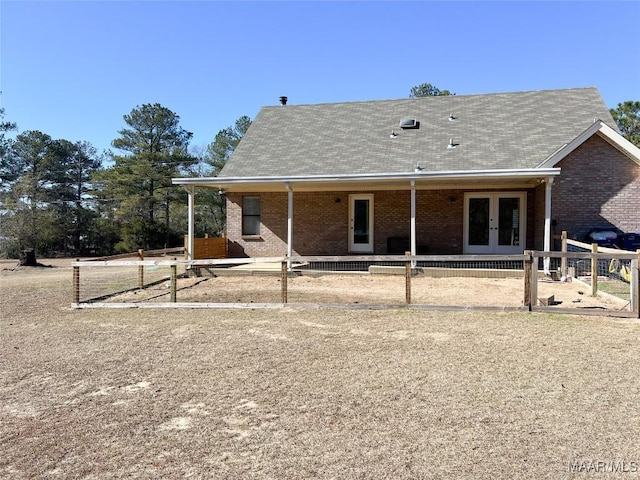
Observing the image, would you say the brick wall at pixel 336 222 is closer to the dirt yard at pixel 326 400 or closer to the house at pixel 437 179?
the house at pixel 437 179

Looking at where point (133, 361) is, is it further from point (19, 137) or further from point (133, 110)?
point (19, 137)

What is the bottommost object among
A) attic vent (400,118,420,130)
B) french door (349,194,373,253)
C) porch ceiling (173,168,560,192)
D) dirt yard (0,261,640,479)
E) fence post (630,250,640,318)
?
dirt yard (0,261,640,479)

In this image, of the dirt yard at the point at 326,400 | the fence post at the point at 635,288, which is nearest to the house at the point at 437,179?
the fence post at the point at 635,288

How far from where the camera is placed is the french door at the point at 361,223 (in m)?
16.8

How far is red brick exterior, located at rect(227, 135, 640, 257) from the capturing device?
1366 cm

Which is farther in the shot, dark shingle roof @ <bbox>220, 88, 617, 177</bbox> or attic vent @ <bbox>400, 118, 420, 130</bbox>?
attic vent @ <bbox>400, 118, 420, 130</bbox>

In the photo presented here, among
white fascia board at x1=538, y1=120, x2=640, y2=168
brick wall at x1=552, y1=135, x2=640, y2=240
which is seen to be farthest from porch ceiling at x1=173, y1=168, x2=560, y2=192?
brick wall at x1=552, y1=135, x2=640, y2=240

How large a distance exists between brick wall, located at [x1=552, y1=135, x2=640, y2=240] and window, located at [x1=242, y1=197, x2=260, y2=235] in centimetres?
985

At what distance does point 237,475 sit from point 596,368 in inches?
155

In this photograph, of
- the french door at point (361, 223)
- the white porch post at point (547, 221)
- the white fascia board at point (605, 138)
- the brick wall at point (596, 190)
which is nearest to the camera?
the white porch post at point (547, 221)

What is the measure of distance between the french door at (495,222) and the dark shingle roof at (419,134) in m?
1.45

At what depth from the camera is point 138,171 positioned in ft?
112

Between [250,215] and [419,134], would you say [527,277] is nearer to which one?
[419,134]

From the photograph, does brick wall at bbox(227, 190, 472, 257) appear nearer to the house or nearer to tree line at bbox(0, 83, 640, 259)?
the house
